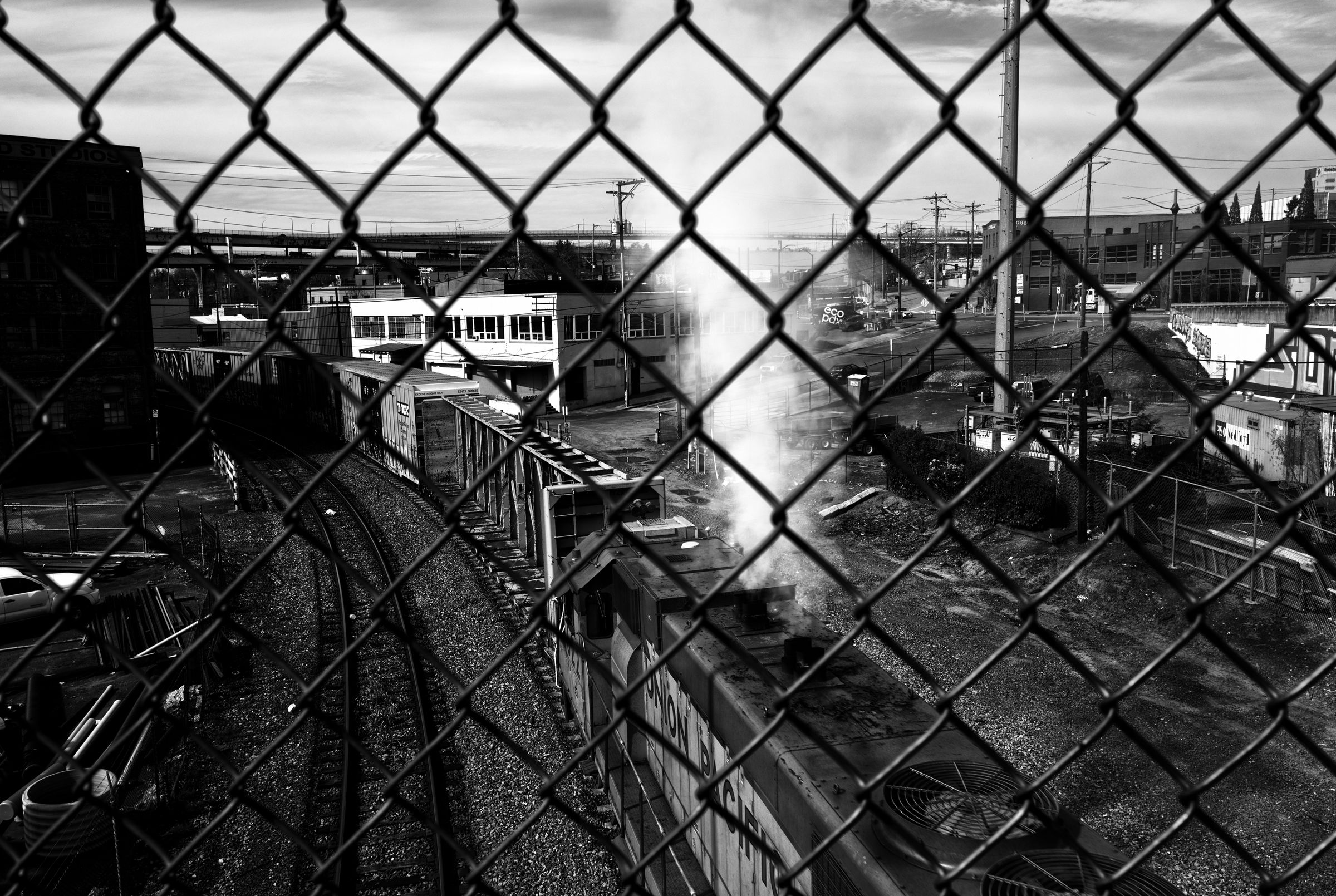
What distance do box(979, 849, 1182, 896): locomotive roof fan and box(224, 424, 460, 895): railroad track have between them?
2498mm

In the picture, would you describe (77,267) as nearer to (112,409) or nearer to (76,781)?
(76,781)

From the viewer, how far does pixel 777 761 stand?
4.05 m

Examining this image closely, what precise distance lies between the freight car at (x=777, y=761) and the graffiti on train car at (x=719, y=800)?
Answer: 0.05 feet

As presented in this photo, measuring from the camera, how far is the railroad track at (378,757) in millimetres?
6965

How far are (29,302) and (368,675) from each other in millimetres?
9105

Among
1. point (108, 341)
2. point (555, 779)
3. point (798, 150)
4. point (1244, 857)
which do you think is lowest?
point (1244, 857)

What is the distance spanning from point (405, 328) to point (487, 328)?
8148 millimetres

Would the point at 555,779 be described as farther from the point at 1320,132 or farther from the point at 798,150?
the point at 1320,132

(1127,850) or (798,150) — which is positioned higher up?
(798,150)

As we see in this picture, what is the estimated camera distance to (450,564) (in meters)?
15.4

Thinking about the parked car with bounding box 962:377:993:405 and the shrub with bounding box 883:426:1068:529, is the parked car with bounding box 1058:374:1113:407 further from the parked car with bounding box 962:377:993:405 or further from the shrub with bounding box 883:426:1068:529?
the shrub with bounding box 883:426:1068:529

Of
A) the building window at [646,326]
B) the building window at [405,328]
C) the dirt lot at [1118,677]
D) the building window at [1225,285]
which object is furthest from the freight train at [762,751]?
the building window at [1225,285]

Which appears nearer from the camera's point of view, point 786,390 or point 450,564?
point 450,564

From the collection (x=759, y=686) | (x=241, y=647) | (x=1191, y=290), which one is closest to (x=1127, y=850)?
(x=759, y=686)
